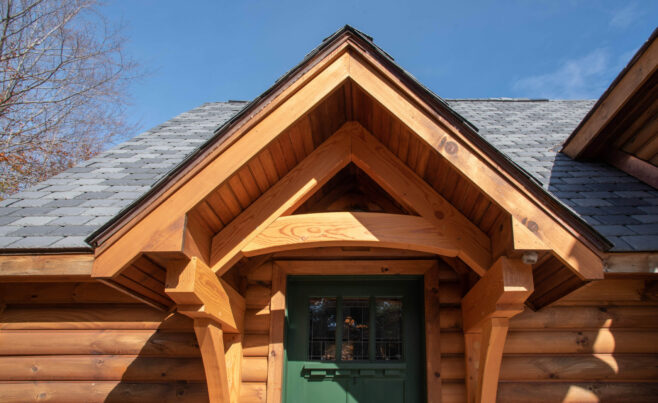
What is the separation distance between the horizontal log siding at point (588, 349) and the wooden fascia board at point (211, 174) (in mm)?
2332

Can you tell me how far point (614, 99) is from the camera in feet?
13.9

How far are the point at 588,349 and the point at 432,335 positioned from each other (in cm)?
119

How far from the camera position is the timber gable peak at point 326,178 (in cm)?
262

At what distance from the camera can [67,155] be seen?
13867 mm

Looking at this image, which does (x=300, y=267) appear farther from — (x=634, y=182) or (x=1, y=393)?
(x=634, y=182)

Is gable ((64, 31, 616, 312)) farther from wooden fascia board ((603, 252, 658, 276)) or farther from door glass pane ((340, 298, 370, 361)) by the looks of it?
door glass pane ((340, 298, 370, 361))

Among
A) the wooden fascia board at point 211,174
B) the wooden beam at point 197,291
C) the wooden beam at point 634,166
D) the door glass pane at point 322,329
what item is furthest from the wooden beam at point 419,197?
the wooden beam at point 634,166

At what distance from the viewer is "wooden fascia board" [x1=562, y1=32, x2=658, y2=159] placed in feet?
12.6

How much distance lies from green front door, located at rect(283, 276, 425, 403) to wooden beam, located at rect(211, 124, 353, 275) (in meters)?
0.90

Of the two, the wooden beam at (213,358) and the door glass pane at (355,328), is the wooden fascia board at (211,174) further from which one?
the door glass pane at (355,328)

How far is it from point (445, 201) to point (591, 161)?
2.54 meters

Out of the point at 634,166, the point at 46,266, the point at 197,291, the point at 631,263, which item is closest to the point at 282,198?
the point at 197,291

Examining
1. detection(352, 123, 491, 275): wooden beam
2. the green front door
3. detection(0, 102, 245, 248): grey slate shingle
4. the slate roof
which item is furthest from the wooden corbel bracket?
detection(352, 123, 491, 275): wooden beam

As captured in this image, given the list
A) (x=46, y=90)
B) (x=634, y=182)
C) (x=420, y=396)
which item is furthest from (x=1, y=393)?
(x=46, y=90)
